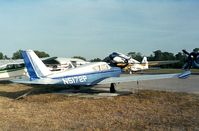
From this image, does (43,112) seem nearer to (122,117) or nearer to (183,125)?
(122,117)

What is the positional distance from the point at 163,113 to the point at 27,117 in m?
4.53

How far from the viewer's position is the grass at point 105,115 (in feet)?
30.0

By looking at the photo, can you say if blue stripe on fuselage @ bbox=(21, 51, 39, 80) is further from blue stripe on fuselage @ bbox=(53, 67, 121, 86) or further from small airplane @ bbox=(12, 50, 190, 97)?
blue stripe on fuselage @ bbox=(53, 67, 121, 86)

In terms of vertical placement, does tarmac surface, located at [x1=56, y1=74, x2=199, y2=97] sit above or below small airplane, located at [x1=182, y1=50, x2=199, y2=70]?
below

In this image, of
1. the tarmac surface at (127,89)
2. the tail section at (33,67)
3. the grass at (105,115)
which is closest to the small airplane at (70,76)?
the tail section at (33,67)

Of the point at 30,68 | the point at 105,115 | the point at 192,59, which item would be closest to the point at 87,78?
the point at 30,68

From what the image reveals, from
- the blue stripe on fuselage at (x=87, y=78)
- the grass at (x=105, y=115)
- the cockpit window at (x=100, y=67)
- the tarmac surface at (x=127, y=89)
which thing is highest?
the cockpit window at (x=100, y=67)

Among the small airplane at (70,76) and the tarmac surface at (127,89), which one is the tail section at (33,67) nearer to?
the small airplane at (70,76)

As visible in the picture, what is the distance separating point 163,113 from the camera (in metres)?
11.0

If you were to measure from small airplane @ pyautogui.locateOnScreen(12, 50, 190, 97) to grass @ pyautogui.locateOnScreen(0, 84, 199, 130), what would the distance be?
2.16 meters

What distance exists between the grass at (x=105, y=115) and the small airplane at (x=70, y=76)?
7.08ft

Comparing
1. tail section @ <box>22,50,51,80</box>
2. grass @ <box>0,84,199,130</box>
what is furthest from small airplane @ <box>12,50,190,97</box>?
grass @ <box>0,84,199,130</box>

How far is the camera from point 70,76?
57.3 feet

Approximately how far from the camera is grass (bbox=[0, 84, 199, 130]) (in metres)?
9.16
